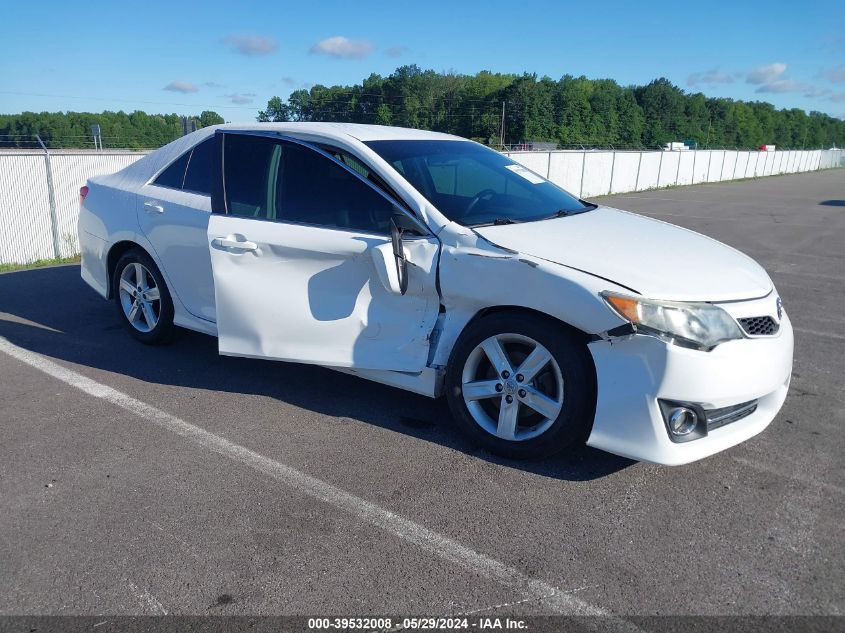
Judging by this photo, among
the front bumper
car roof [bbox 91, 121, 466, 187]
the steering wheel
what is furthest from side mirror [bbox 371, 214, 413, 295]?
the front bumper

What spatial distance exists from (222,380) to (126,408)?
2.26 feet

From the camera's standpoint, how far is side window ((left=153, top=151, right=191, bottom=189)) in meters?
5.10

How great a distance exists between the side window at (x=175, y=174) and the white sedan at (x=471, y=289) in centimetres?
2

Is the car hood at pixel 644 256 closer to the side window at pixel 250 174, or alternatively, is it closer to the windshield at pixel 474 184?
the windshield at pixel 474 184

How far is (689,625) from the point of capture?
2.46 metres

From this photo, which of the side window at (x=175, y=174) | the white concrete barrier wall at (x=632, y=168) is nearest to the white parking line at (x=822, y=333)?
the side window at (x=175, y=174)

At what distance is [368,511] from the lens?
318cm

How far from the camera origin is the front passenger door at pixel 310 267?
3.87 meters

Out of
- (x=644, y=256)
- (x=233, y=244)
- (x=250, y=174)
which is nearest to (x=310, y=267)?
(x=233, y=244)

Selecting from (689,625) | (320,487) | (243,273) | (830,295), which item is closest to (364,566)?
(320,487)

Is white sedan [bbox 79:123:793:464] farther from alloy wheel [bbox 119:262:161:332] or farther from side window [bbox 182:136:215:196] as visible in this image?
alloy wheel [bbox 119:262:161:332]

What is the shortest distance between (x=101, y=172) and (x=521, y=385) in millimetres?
9499

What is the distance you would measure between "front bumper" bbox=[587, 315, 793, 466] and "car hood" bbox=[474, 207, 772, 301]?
27 centimetres

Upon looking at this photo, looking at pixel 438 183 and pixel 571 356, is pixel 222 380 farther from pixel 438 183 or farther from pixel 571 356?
pixel 571 356
